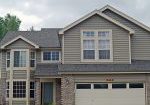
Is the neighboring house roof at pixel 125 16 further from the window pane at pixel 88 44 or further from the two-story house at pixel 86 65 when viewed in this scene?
the window pane at pixel 88 44

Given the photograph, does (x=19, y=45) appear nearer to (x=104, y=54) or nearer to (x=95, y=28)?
(x=95, y=28)

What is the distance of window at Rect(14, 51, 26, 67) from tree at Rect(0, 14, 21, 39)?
4342cm

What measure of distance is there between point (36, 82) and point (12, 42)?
13.5ft

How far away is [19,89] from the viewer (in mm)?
35125

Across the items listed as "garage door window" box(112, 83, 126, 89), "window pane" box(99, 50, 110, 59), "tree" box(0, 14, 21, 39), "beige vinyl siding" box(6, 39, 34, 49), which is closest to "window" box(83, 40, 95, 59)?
"window pane" box(99, 50, 110, 59)

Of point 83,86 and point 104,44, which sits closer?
point 83,86

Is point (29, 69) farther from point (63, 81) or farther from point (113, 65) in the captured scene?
point (113, 65)

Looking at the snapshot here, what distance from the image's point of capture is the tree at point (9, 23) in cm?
8081

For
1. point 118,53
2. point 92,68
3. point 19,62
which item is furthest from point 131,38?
point 19,62

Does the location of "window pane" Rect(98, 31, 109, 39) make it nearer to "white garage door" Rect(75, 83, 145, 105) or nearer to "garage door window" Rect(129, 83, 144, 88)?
"white garage door" Rect(75, 83, 145, 105)

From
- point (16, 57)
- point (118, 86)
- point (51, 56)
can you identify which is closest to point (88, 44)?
point (118, 86)

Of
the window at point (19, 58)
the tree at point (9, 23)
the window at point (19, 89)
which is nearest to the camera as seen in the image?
the window at point (19, 89)

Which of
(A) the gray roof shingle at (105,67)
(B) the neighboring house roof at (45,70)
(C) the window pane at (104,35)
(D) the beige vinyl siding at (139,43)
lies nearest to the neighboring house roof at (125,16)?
(D) the beige vinyl siding at (139,43)

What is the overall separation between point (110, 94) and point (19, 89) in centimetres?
861
